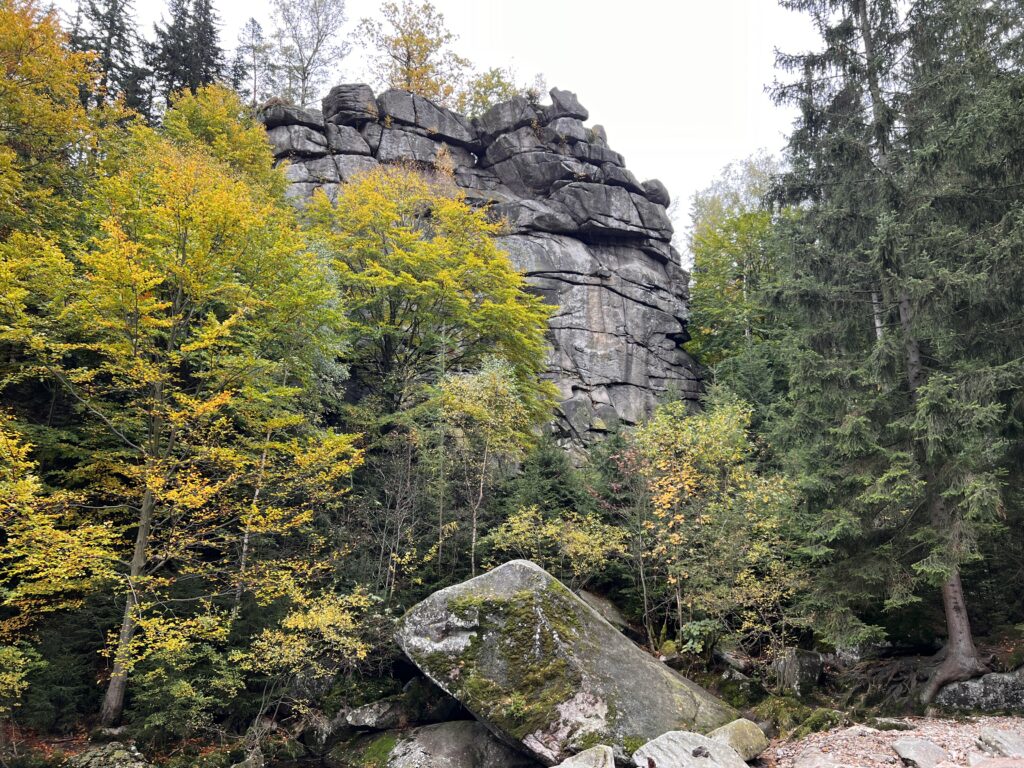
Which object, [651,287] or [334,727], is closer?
[334,727]

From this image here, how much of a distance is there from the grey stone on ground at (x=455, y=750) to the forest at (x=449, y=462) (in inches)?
20.9

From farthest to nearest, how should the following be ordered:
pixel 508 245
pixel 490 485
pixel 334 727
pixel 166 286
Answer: pixel 508 245 < pixel 490 485 < pixel 166 286 < pixel 334 727

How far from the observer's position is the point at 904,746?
7.89m

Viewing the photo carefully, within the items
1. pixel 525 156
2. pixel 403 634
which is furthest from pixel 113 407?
pixel 525 156

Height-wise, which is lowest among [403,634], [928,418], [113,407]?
[403,634]

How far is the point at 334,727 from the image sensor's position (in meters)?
11.4

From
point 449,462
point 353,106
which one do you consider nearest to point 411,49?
point 353,106

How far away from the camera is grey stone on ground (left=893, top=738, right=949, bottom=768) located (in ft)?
24.8

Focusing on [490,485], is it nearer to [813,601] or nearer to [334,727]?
[334,727]

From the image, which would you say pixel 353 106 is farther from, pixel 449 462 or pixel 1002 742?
pixel 1002 742

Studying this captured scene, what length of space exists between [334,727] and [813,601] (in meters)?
9.44

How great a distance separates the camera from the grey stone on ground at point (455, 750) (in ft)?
32.9

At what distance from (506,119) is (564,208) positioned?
215 inches

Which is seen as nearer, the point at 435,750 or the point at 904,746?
the point at 904,746
